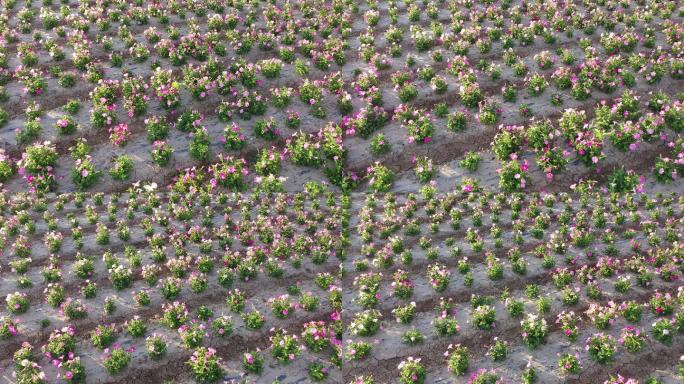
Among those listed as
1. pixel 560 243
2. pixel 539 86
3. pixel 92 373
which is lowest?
pixel 92 373

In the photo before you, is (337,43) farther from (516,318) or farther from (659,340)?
(659,340)

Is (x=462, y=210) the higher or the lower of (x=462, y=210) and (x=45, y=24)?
the lower

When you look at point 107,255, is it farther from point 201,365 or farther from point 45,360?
point 201,365

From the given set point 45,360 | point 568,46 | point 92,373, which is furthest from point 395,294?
point 568,46

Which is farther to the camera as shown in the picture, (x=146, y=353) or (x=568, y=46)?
(x=568, y=46)

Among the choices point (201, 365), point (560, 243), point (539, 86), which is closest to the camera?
point (201, 365)

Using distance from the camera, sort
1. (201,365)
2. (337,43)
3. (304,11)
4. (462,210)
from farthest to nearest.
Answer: (304,11)
(337,43)
(462,210)
(201,365)
